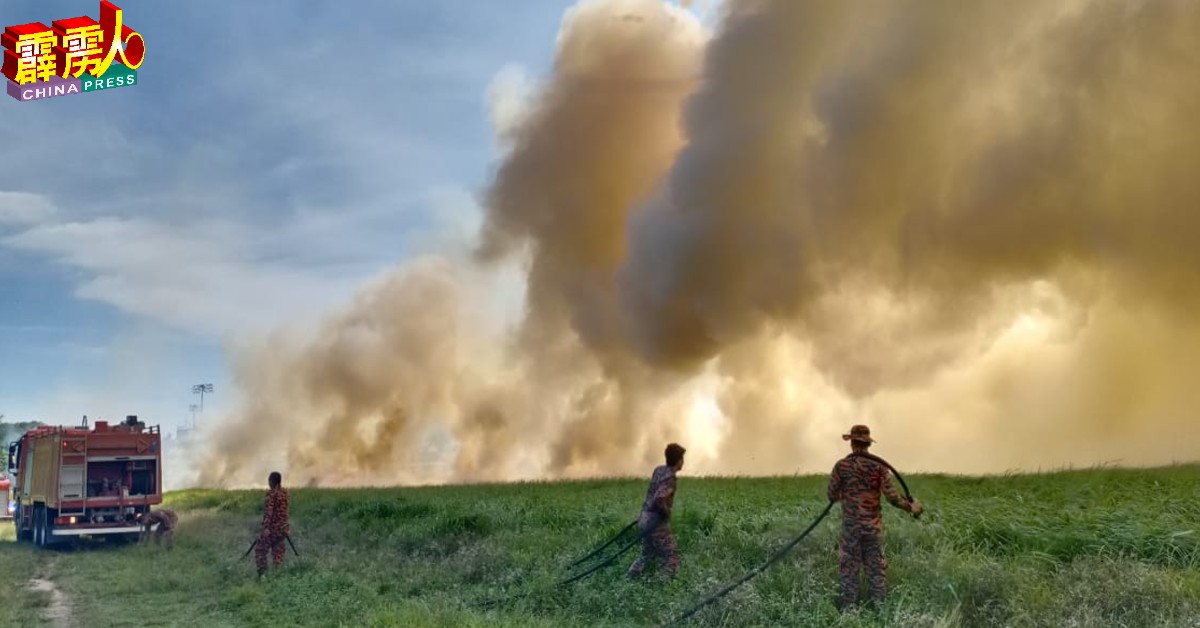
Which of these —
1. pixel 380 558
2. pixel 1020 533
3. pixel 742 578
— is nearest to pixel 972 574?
pixel 1020 533

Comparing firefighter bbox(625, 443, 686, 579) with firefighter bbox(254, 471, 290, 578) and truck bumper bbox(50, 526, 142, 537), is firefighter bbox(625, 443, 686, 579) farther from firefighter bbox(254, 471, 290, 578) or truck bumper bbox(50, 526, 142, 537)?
truck bumper bbox(50, 526, 142, 537)

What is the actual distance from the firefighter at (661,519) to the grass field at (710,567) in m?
0.31

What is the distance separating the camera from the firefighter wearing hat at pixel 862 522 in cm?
1162

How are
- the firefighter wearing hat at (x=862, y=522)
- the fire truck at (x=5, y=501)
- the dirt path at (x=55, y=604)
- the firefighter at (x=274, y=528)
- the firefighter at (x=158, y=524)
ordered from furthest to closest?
the fire truck at (x=5, y=501) < the firefighter at (x=158, y=524) < the firefighter at (x=274, y=528) < the dirt path at (x=55, y=604) < the firefighter wearing hat at (x=862, y=522)

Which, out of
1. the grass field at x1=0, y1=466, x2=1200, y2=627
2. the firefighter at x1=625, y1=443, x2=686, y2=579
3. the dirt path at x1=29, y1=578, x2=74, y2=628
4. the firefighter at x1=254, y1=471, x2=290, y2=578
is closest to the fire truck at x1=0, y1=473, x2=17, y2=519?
the grass field at x1=0, y1=466, x2=1200, y2=627

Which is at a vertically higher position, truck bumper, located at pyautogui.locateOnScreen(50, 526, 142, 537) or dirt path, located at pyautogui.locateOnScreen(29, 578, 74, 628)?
truck bumper, located at pyautogui.locateOnScreen(50, 526, 142, 537)

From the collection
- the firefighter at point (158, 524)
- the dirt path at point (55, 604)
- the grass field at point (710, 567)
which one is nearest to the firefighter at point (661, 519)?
the grass field at point (710, 567)

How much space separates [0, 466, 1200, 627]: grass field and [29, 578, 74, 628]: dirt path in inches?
8.5

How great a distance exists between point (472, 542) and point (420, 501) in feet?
24.8

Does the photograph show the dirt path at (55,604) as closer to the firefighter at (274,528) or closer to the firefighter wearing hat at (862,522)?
the firefighter at (274,528)

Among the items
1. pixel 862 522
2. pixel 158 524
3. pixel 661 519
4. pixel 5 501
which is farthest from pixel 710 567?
pixel 5 501

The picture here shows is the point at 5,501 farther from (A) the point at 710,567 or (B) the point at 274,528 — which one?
(A) the point at 710,567

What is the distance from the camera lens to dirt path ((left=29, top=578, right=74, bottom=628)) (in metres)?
14.9

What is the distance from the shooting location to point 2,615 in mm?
15156
